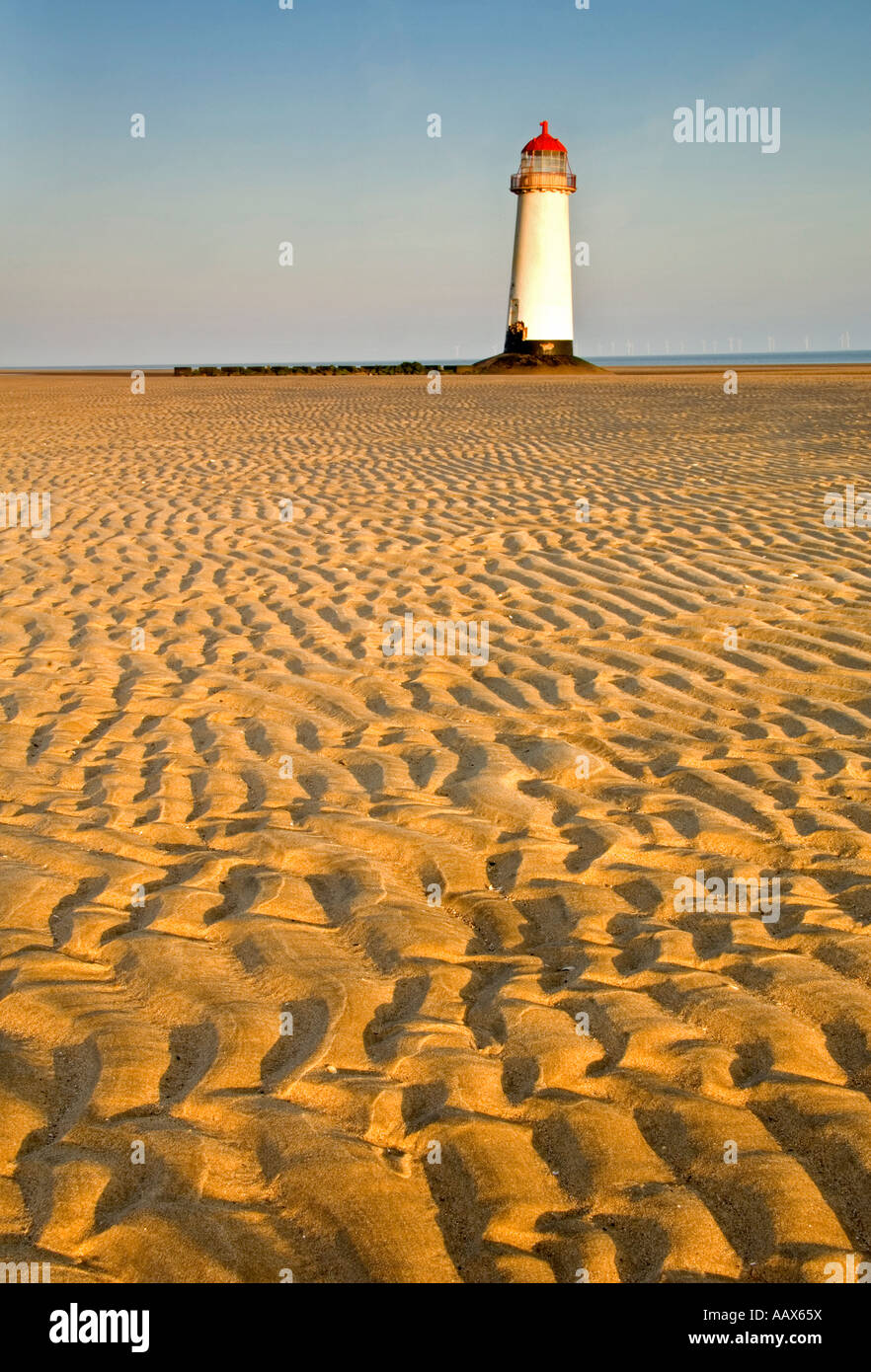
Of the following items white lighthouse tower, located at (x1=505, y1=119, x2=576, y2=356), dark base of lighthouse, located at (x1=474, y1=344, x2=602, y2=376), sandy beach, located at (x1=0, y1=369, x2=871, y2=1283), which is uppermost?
white lighthouse tower, located at (x1=505, y1=119, x2=576, y2=356)

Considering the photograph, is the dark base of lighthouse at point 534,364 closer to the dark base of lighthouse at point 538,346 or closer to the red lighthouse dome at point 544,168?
the dark base of lighthouse at point 538,346

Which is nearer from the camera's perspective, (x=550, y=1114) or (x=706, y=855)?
(x=550, y=1114)

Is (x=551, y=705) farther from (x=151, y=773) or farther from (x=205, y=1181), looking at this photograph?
(x=205, y=1181)

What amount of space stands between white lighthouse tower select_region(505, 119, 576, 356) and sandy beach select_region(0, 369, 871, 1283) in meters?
30.0

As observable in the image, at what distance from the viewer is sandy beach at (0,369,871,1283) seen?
1896 millimetres

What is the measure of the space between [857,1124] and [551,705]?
2.36 meters

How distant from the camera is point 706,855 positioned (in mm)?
3109

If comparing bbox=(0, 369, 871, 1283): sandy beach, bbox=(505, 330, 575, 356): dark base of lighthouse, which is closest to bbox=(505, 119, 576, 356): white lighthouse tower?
bbox=(505, 330, 575, 356): dark base of lighthouse

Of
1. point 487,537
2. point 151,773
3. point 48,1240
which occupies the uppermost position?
point 487,537

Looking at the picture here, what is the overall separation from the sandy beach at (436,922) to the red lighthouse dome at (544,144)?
3184 cm

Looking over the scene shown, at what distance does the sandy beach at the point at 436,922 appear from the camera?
1.90 meters

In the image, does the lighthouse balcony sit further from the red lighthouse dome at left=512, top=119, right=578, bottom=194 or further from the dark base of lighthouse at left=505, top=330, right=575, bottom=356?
the dark base of lighthouse at left=505, top=330, right=575, bottom=356

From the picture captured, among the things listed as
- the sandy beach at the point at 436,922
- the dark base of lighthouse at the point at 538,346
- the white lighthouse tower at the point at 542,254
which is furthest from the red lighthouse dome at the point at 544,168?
the sandy beach at the point at 436,922
